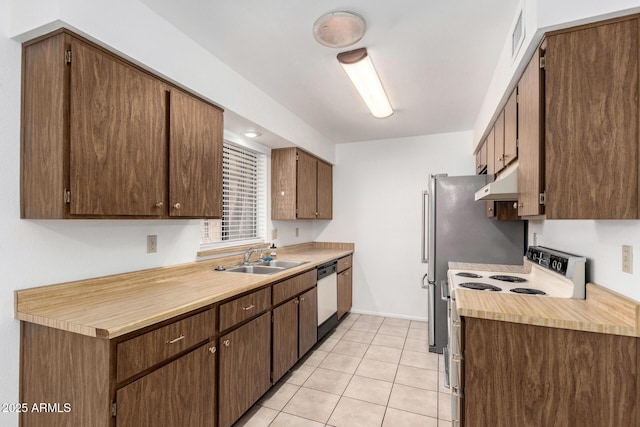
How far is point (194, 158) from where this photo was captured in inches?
79.7

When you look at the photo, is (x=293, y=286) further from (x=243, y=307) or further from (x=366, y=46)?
(x=366, y=46)

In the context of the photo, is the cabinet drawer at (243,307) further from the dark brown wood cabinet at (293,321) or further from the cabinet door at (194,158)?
the cabinet door at (194,158)

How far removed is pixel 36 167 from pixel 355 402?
2382 mm

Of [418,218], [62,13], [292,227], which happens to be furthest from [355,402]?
[62,13]

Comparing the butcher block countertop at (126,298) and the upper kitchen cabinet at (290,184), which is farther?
the upper kitchen cabinet at (290,184)

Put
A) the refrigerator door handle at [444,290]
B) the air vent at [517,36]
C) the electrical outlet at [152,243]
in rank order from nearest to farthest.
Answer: the air vent at [517,36] < the electrical outlet at [152,243] < the refrigerator door handle at [444,290]

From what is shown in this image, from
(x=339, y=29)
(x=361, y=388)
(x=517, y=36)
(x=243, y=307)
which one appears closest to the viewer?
(x=517, y=36)

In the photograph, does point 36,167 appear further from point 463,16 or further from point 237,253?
point 463,16

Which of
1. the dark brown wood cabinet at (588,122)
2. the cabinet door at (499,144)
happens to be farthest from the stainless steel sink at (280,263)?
the dark brown wood cabinet at (588,122)

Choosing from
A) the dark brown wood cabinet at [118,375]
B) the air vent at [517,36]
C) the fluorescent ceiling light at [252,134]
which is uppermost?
the air vent at [517,36]

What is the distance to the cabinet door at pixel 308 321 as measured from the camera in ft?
9.07

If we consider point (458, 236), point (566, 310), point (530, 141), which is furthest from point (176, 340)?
point (458, 236)

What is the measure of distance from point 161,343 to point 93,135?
1.01m

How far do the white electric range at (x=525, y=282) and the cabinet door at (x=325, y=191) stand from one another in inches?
78.3
